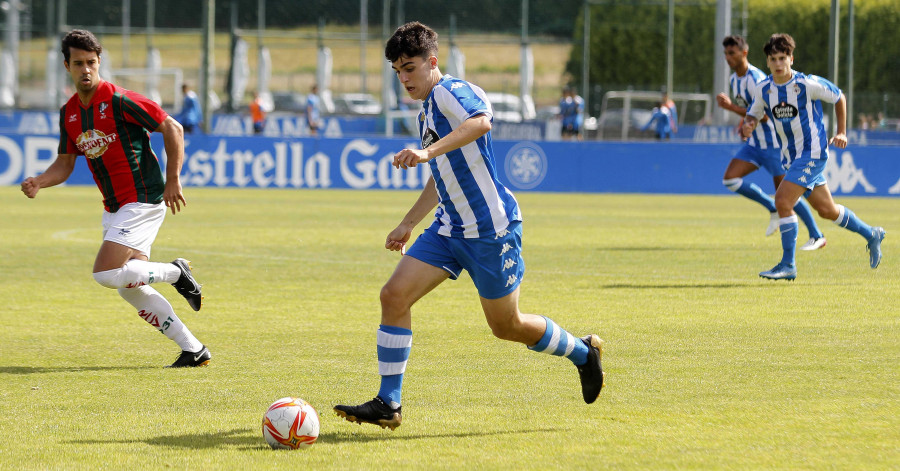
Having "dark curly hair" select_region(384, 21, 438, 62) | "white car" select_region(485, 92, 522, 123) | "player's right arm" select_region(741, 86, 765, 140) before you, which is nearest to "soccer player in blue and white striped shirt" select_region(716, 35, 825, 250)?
"player's right arm" select_region(741, 86, 765, 140)

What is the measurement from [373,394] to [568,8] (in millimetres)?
64474

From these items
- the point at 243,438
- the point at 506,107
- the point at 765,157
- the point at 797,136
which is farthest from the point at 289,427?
the point at 506,107

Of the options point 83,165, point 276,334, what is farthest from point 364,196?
point 276,334

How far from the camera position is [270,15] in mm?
73062

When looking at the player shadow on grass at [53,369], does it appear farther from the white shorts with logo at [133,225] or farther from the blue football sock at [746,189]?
the blue football sock at [746,189]

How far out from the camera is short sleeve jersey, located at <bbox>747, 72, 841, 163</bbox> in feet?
39.2

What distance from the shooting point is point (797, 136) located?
476 inches

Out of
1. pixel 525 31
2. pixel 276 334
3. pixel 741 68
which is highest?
pixel 525 31

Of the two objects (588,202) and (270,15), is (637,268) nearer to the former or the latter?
(588,202)

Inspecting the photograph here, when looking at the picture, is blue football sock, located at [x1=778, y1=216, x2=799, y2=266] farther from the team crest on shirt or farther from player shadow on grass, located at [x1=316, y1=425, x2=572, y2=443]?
the team crest on shirt

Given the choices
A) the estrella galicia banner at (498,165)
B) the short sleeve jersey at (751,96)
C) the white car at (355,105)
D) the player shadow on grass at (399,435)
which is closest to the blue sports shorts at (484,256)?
the player shadow on grass at (399,435)

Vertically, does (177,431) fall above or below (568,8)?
below

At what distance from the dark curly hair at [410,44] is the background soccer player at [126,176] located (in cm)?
217

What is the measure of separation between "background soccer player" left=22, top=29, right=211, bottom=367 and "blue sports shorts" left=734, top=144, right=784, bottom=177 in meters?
7.98
